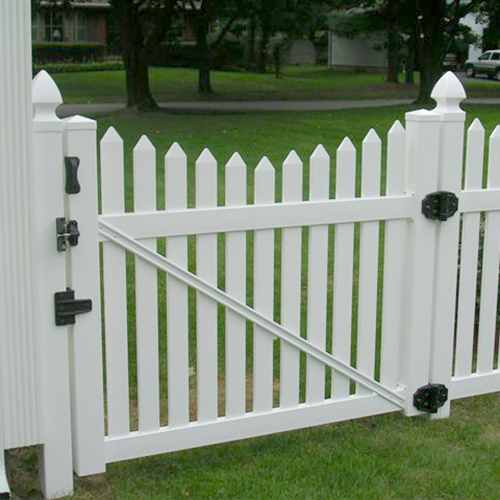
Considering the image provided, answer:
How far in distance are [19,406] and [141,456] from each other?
662 mm

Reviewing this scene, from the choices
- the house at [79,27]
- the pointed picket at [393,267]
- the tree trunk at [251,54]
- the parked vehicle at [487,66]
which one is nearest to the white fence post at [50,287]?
the pointed picket at [393,267]

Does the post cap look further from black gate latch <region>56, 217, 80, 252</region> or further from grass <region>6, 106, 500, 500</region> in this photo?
black gate latch <region>56, 217, 80, 252</region>

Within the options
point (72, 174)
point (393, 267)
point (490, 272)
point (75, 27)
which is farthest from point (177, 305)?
point (75, 27)

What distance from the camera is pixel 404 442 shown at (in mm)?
4266

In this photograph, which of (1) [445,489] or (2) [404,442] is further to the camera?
(2) [404,442]

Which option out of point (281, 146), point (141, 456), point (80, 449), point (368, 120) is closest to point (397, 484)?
point (141, 456)

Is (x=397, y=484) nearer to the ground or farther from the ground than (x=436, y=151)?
nearer to the ground

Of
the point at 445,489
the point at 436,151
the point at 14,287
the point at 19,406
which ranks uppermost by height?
the point at 436,151

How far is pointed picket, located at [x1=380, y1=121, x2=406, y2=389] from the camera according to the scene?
4.25m

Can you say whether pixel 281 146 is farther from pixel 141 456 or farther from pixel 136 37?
pixel 141 456

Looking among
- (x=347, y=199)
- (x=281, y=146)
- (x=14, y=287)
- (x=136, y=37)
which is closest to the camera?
(x=14, y=287)

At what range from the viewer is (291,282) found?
Answer: 4.10 m

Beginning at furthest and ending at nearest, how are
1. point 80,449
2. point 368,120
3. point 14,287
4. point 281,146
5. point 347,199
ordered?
point 368,120 → point 281,146 → point 347,199 → point 80,449 → point 14,287

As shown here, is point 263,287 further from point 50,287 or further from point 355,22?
point 355,22
